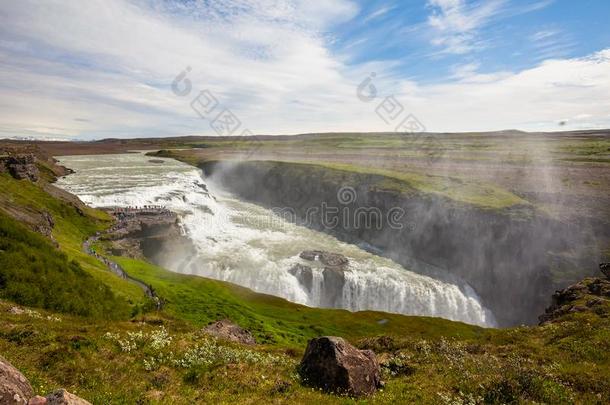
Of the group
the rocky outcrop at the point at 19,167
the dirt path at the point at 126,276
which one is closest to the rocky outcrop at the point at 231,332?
the dirt path at the point at 126,276

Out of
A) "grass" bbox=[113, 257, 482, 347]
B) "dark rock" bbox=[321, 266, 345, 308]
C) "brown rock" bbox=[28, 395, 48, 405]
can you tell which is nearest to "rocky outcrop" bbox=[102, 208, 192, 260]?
"grass" bbox=[113, 257, 482, 347]

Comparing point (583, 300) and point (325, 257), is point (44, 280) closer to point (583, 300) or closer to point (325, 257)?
point (583, 300)

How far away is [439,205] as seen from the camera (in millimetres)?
87188

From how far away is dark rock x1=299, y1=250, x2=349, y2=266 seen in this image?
235ft

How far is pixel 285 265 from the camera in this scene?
7025 cm

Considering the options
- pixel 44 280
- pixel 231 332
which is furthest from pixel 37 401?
pixel 231 332

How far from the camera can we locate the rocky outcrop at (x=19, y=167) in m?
62.6

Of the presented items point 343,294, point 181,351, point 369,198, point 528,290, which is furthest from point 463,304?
point 181,351

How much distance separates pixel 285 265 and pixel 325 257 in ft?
28.8

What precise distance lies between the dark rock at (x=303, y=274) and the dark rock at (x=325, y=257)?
439 centimetres

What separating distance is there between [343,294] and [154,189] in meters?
67.4

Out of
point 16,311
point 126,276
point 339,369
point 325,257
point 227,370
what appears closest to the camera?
point 339,369

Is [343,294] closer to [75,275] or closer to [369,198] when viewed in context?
[369,198]

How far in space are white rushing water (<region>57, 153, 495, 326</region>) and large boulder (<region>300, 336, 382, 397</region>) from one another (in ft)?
164
